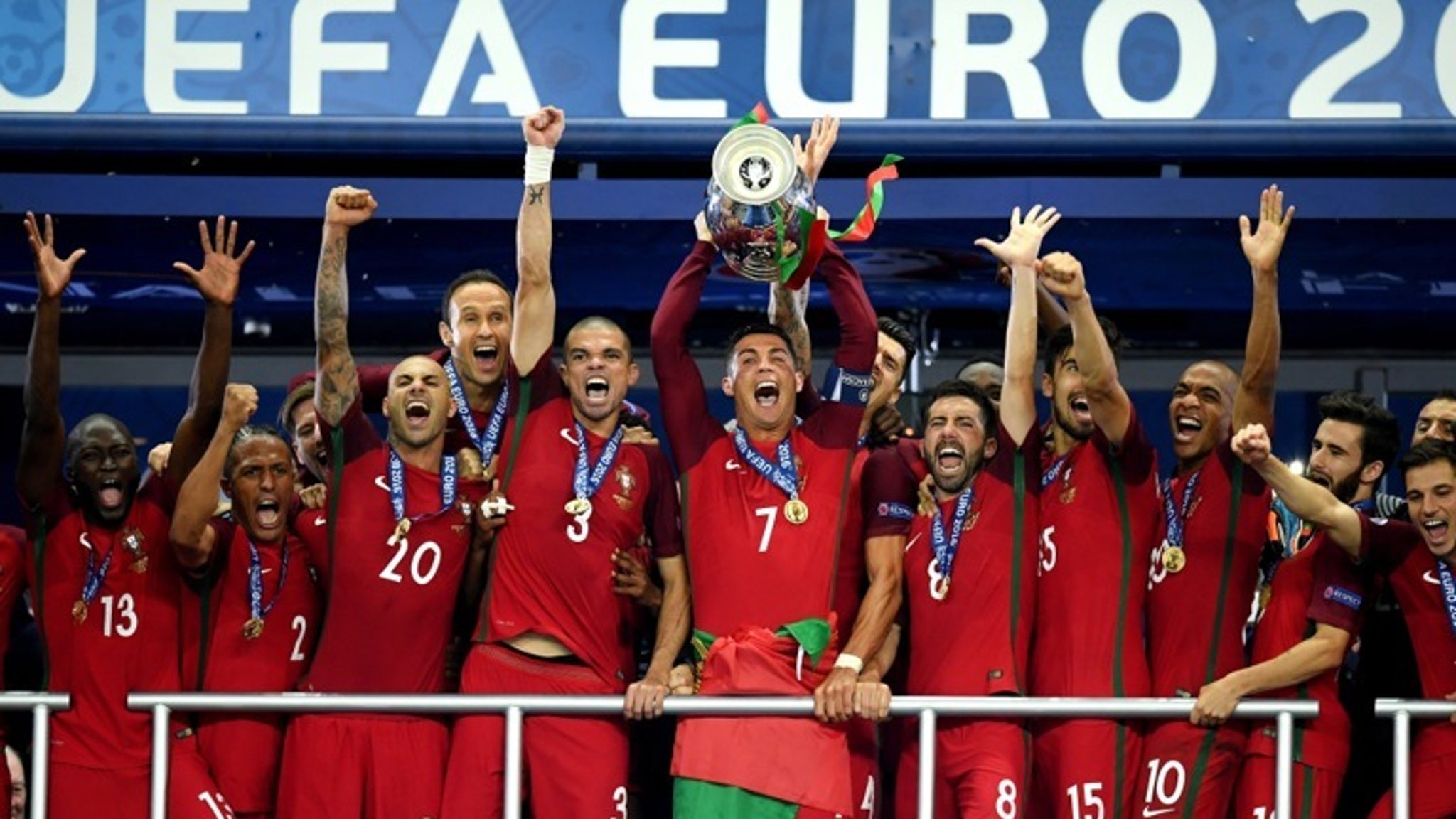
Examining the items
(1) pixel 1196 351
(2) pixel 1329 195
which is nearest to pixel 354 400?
(2) pixel 1329 195

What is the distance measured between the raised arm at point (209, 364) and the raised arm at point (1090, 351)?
7.59ft

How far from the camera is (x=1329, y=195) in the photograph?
31.2 feet

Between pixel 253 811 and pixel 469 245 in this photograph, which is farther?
pixel 469 245

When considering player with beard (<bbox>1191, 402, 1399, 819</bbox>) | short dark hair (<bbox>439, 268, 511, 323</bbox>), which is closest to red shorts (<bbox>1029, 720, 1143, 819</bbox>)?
player with beard (<bbox>1191, 402, 1399, 819</bbox>)

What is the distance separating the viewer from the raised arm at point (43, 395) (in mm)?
7754

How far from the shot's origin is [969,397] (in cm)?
771

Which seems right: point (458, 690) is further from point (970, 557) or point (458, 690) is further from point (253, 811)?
point (970, 557)

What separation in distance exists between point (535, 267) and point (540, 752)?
1370mm

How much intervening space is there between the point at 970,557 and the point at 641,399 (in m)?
4.39

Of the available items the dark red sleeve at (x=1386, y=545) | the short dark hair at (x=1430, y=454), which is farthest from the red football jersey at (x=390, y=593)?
the short dark hair at (x=1430, y=454)

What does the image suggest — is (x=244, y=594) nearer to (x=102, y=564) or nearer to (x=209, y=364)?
(x=102, y=564)

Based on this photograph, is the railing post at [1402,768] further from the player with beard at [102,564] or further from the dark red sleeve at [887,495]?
the player with beard at [102,564]

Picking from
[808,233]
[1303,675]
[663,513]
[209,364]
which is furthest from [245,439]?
[1303,675]

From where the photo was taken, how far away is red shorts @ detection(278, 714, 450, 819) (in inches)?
294
